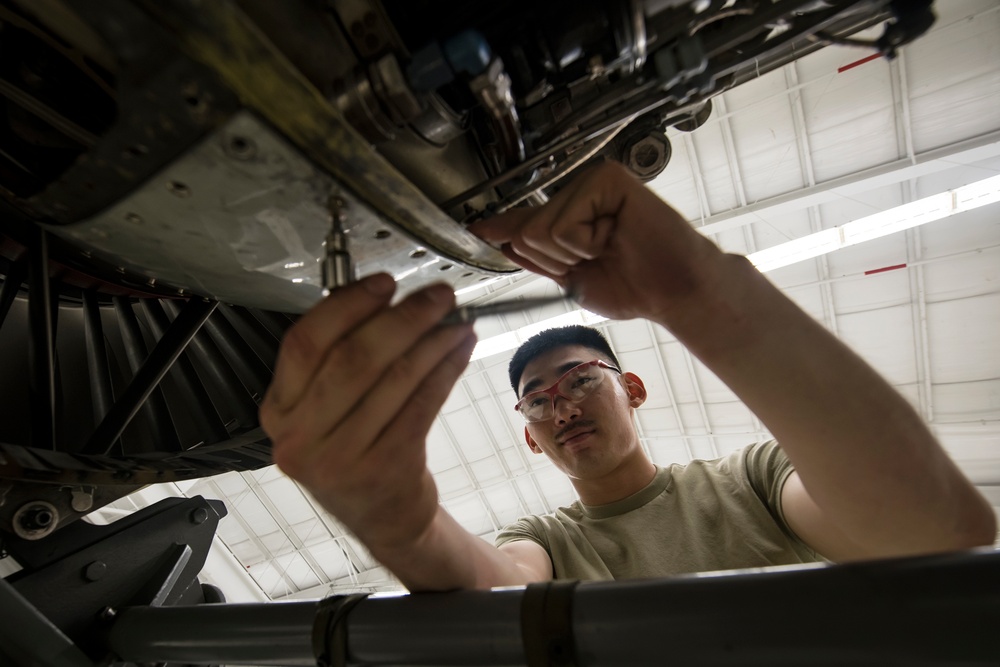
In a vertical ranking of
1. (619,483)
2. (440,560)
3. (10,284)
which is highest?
(10,284)

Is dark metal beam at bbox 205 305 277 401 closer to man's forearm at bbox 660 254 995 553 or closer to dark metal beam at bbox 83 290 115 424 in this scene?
dark metal beam at bbox 83 290 115 424

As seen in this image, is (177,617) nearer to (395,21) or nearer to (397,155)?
(397,155)

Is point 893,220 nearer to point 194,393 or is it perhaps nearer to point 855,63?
point 855,63

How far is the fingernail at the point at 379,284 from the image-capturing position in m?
0.56

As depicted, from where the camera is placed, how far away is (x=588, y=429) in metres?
1.63

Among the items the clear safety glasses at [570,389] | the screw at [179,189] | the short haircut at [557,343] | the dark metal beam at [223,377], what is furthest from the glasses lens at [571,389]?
the screw at [179,189]

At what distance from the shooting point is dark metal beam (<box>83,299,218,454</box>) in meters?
1.08

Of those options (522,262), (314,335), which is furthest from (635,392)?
(314,335)

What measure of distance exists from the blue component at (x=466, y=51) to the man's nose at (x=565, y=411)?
3.97 feet

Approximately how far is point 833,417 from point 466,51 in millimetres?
747

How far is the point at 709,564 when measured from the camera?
1.26 meters

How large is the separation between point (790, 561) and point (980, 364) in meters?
6.66

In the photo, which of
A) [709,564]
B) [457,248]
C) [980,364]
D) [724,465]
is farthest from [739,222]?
[457,248]

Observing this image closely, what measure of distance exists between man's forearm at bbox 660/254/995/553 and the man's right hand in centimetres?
48
